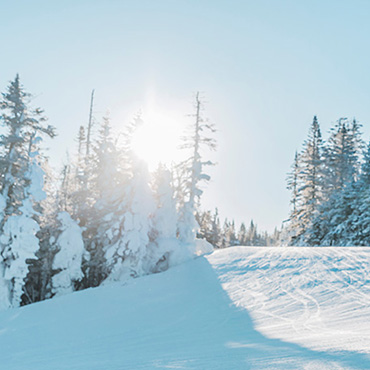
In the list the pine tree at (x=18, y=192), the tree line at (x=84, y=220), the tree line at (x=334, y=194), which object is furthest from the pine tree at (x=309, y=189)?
the pine tree at (x=18, y=192)

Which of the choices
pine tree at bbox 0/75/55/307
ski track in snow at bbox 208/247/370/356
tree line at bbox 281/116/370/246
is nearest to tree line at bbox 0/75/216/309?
pine tree at bbox 0/75/55/307

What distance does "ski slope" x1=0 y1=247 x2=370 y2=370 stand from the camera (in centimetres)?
536

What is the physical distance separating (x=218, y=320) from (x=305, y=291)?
328 cm

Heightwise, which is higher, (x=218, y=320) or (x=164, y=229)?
(x=164, y=229)

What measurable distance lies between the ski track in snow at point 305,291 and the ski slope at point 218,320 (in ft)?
0.10

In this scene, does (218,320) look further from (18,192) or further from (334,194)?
(334,194)

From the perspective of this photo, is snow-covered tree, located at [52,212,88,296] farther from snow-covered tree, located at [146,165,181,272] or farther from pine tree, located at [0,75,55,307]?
snow-covered tree, located at [146,165,181,272]

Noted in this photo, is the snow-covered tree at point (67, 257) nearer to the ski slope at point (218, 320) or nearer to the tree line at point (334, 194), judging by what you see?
the ski slope at point (218, 320)

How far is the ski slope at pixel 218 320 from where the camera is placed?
5.36m

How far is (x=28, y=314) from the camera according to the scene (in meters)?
12.3

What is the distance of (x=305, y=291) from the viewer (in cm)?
1071

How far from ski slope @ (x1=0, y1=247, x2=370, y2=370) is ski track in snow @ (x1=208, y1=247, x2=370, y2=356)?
0.03 meters

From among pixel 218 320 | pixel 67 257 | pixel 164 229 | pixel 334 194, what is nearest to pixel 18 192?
pixel 67 257

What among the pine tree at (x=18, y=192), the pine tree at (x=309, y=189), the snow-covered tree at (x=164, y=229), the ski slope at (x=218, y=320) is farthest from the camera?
the pine tree at (x=309, y=189)
